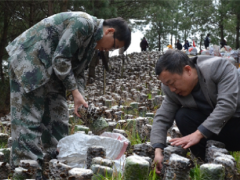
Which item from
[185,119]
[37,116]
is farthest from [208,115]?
[37,116]

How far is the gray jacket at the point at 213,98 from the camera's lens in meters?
2.45

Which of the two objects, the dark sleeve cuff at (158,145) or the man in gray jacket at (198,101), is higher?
the man in gray jacket at (198,101)

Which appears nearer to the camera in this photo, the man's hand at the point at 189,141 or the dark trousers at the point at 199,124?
the man's hand at the point at 189,141

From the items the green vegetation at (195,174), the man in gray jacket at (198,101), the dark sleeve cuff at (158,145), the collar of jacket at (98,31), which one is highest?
the collar of jacket at (98,31)

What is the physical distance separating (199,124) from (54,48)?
137 cm

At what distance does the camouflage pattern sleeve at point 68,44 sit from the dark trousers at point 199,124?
0.98m

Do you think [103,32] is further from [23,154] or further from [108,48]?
[23,154]

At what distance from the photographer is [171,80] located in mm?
2525

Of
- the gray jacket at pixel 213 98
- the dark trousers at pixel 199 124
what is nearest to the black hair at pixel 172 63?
the gray jacket at pixel 213 98

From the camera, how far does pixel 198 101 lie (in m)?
2.68

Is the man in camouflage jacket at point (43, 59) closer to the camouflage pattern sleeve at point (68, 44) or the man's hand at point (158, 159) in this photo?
the camouflage pattern sleeve at point (68, 44)

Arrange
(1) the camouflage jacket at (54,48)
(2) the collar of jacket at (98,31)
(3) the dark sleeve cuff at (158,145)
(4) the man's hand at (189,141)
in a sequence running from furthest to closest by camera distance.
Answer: (2) the collar of jacket at (98,31), (1) the camouflage jacket at (54,48), (3) the dark sleeve cuff at (158,145), (4) the man's hand at (189,141)

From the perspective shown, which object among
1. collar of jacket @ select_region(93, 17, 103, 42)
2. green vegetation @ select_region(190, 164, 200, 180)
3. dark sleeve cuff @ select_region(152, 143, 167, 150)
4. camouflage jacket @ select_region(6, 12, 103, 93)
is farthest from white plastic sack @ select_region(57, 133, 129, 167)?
collar of jacket @ select_region(93, 17, 103, 42)

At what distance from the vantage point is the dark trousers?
2.64m
